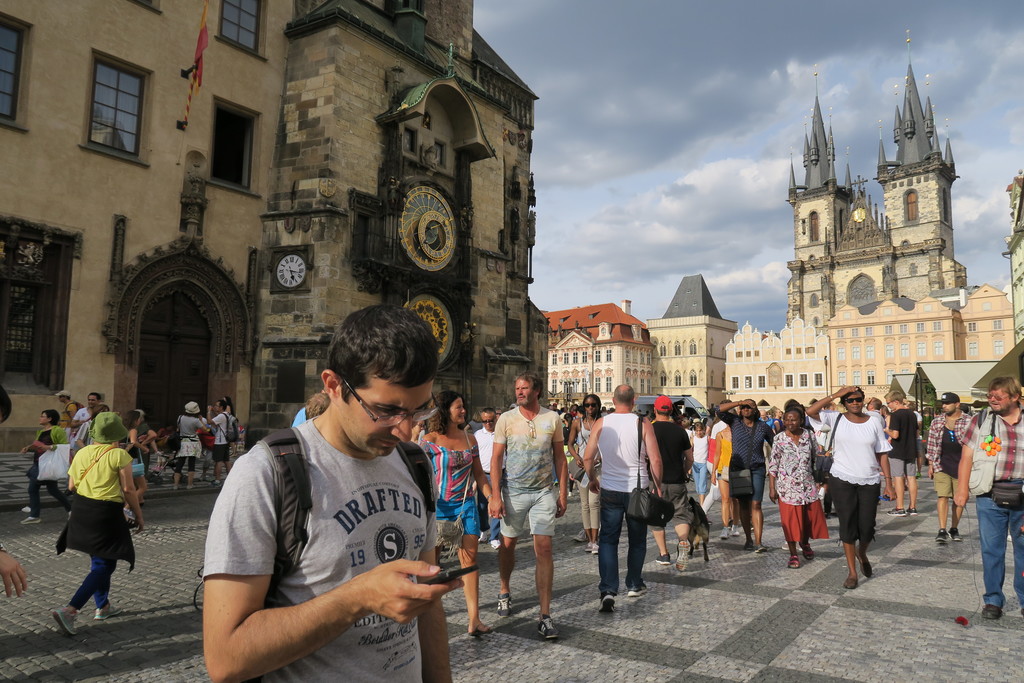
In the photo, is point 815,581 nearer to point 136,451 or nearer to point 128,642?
point 128,642

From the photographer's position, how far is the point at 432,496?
2098mm

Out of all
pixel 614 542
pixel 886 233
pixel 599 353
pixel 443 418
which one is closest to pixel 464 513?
pixel 443 418

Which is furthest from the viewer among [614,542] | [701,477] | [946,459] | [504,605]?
[701,477]

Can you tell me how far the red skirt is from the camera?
26.5 ft

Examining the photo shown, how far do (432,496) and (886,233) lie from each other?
114 metres

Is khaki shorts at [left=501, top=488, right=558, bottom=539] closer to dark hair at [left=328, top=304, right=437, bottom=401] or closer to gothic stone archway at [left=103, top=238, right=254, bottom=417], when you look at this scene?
dark hair at [left=328, top=304, right=437, bottom=401]

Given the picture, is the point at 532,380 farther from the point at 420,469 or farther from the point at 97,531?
the point at 420,469

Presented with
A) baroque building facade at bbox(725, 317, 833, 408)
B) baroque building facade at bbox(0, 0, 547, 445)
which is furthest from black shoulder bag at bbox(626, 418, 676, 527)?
baroque building facade at bbox(725, 317, 833, 408)

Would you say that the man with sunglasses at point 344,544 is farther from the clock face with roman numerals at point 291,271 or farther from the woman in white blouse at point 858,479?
the clock face with roman numerals at point 291,271

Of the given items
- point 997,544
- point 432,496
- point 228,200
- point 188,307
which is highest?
point 228,200

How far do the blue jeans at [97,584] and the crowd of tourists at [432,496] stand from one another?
0.02m

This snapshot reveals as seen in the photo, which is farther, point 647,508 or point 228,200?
point 228,200

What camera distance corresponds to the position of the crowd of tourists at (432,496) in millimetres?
1593

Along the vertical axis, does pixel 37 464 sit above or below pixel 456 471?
below
